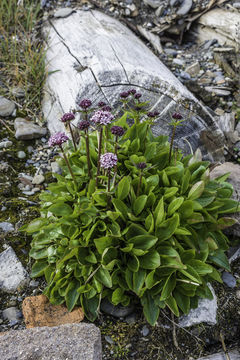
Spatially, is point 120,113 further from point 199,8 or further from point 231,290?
point 199,8

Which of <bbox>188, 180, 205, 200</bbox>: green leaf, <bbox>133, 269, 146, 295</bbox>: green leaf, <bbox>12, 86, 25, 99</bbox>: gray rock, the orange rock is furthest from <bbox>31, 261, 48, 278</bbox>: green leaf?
<bbox>12, 86, 25, 99</bbox>: gray rock

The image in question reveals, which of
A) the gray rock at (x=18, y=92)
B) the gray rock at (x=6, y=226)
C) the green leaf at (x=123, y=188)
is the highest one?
the green leaf at (x=123, y=188)

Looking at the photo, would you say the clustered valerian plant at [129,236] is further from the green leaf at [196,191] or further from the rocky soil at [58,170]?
the rocky soil at [58,170]

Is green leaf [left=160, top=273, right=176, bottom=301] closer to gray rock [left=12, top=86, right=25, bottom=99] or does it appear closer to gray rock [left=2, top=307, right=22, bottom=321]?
gray rock [left=2, top=307, right=22, bottom=321]

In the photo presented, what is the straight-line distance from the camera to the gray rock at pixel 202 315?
3.13 meters

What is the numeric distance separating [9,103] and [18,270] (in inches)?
106

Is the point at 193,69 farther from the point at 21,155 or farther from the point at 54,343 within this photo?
the point at 54,343

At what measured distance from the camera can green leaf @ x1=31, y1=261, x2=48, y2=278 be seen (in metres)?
3.37

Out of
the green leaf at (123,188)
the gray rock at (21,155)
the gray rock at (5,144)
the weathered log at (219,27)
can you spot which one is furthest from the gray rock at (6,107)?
the weathered log at (219,27)

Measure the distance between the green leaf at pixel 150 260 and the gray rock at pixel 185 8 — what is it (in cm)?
510

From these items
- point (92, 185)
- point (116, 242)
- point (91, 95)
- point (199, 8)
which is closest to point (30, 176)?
point (91, 95)

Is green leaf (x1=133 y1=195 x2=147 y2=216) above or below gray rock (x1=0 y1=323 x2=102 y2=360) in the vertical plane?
above

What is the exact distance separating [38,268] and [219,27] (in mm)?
5284

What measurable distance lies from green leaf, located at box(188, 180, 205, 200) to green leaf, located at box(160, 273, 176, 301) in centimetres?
68
